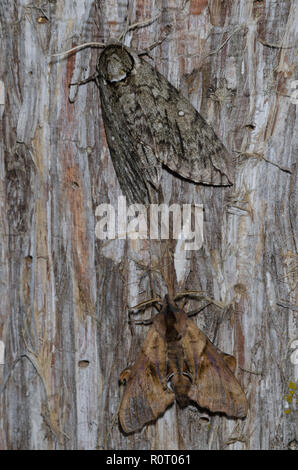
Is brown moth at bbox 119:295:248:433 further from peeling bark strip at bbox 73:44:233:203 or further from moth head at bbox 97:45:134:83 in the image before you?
moth head at bbox 97:45:134:83

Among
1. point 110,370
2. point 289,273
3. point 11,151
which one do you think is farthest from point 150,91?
point 110,370

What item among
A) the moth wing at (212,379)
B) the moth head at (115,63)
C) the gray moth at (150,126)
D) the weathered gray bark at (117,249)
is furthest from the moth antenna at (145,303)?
the moth head at (115,63)

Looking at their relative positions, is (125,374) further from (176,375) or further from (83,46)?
(83,46)

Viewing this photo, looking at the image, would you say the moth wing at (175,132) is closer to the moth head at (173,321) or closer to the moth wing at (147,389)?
the moth head at (173,321)

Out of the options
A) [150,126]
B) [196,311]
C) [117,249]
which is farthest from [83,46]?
[196,311]

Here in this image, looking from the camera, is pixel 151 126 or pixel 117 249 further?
pixel 117 249

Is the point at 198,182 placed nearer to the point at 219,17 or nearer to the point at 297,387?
the point at 219,17
